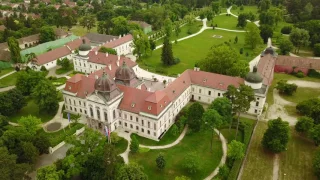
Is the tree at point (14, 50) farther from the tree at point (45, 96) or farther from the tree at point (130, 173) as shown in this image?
the tree at point (130, 173)

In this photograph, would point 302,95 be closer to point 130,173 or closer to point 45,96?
point 130,173

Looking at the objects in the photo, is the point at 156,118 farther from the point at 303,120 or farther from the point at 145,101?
the point at 303,120

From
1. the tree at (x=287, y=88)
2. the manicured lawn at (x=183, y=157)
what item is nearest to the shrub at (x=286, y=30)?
the tree at (x=287, y=88)

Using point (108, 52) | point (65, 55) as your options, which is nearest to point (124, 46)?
point (108, 52)

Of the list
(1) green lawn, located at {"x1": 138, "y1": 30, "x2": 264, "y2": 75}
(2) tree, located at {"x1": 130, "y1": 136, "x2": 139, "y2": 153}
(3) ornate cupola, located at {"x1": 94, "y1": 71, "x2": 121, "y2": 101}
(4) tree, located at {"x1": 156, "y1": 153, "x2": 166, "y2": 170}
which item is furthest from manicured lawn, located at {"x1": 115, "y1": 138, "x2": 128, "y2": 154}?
(1) green lawn, located at {"x1": 138, "y1": 30, "x2": 264, "y2": 75}

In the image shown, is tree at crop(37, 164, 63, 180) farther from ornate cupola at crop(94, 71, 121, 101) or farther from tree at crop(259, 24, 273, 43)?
tree at crop(259, 24, 273, 43)
